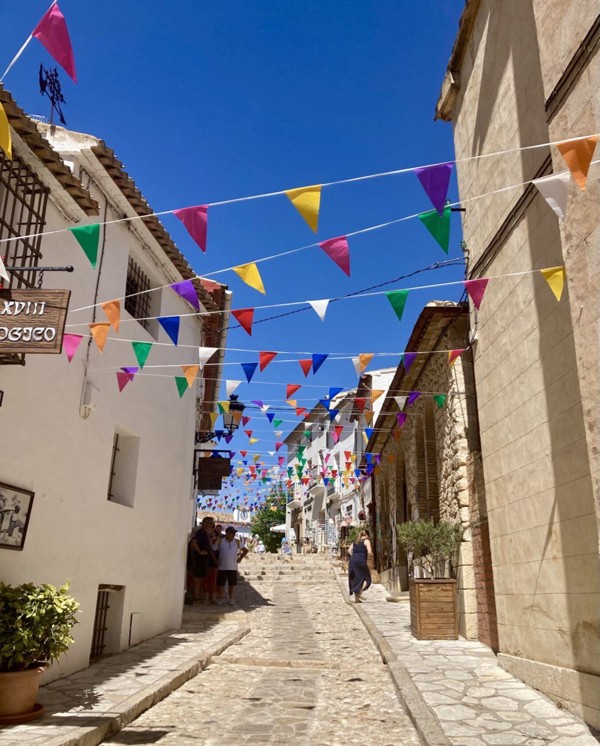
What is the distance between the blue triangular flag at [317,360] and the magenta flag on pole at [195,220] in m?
3.11

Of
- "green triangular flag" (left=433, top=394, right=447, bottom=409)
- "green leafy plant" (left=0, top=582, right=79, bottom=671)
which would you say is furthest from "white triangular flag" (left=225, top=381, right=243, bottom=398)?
"green leafy plant" (left=0, top=582, right=79, bottom=671)

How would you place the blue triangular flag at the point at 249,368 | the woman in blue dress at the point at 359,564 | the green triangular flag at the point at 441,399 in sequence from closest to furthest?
the blue triangular flag at the point at 249,368
the green triangular flag at the point at 441,399
the woman in blue dress at the point at 359,564

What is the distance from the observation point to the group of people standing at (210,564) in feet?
41.4

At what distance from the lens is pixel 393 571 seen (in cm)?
1537

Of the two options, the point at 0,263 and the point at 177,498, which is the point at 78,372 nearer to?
the point at 0,263

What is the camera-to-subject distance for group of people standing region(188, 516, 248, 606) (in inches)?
497

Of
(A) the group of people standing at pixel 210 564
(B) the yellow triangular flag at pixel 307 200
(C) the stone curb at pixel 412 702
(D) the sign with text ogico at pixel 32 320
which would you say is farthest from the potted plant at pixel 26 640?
(A) the group of people standing at pixel 210 564

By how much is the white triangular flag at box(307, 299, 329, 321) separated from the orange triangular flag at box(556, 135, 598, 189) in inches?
99.8

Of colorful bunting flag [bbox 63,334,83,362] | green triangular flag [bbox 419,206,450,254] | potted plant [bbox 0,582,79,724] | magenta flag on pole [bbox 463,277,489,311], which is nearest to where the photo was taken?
potted plant [bbox 0,582,79,724]

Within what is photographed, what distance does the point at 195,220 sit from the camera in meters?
5.00

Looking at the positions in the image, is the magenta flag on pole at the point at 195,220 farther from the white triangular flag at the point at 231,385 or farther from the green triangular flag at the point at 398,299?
the white triangular flag at the point at 231,385

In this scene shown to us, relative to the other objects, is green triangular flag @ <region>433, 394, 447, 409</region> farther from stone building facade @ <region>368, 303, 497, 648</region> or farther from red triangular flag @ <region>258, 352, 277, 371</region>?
red triangular flag @ <region>258, 352, 277, 371</region>

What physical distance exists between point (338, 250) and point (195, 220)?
1196 mm

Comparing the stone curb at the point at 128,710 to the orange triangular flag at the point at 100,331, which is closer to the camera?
the stone curb at the point at 128,710
